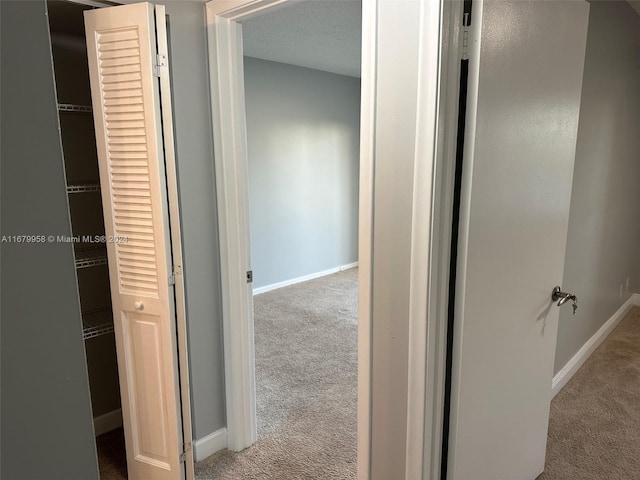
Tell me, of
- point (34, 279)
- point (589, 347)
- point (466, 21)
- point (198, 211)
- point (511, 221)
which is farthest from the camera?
point (589, 347)

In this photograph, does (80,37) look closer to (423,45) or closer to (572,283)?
(423,45)

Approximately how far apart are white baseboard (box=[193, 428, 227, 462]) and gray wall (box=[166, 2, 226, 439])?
0.03 m

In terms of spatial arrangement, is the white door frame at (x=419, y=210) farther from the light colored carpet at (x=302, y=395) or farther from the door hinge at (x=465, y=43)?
the light colored carpet at (x=302, y=395)

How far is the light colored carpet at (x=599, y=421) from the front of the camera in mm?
2129

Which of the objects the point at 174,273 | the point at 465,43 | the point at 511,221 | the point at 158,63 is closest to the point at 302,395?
the point at 174,273

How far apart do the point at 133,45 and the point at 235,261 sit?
0.97m

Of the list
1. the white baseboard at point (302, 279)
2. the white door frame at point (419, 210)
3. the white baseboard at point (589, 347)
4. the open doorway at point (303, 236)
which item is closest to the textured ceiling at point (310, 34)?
the open doorway at point (303, 236)

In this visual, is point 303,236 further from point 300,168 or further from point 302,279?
point 300,168

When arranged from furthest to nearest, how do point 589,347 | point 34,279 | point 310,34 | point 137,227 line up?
point 310,34, point 589,347, point 137,227, point 34,279

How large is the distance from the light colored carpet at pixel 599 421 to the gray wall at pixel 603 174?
0.20 m

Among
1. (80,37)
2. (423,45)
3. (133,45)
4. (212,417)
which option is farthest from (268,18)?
(212,417)

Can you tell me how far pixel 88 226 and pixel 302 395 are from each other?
61.8 inches

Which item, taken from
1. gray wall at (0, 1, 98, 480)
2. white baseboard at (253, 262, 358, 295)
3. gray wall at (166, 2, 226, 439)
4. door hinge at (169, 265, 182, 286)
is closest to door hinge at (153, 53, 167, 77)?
gray wall at (166, 2, 226, 439)

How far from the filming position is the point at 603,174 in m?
2.97
